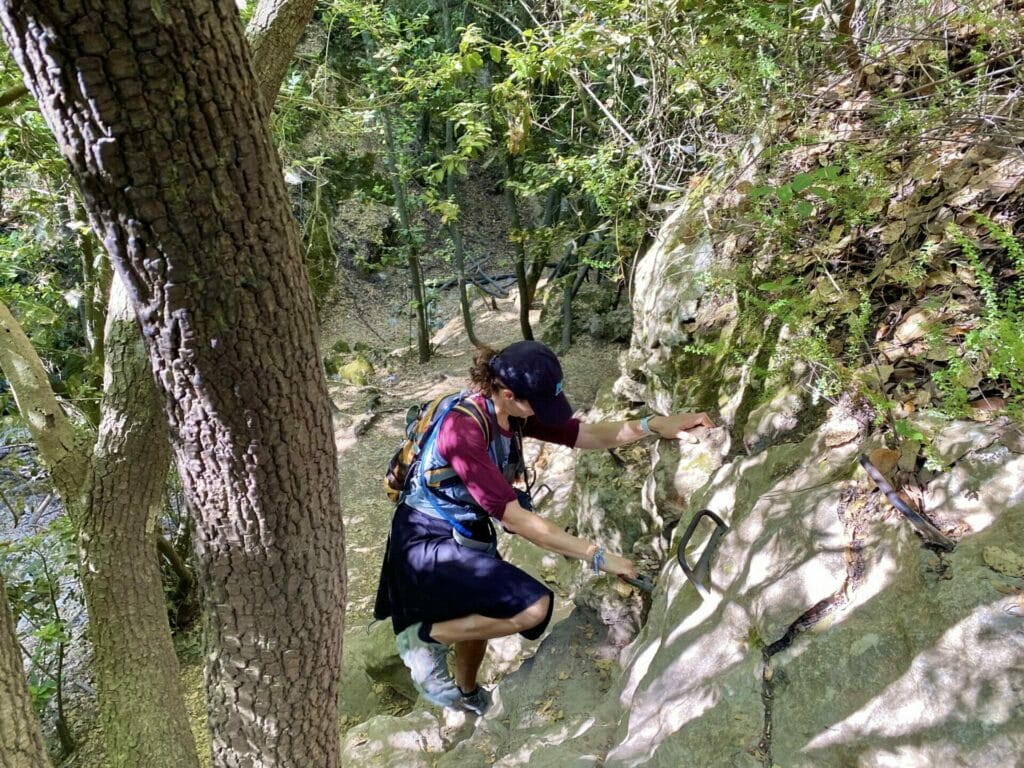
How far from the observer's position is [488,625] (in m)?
3.13

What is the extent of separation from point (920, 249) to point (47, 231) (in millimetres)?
6580

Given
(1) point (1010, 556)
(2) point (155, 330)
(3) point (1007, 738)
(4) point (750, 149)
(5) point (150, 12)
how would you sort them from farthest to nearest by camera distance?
1. (4) point (750, 149)
2. (1) point (1010, 556)
3. (3) point (1007, 738)
4. (2) point (155, 330)
5. (5) point (150, 12)

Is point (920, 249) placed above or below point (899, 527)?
above

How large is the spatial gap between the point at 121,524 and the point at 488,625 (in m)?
1.88

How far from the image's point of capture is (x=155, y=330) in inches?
52.6

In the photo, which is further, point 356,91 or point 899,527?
point 356,91

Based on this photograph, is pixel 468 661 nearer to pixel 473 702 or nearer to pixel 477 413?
pixel 473 702

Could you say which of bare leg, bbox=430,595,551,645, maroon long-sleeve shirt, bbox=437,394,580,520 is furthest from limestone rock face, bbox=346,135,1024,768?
maroon long-sleeve shirt, bbox=437,394,580,520

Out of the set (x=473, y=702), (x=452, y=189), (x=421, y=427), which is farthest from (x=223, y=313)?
(x=452, y=189)

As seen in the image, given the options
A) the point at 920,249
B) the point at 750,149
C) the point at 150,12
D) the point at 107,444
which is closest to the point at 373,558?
the point at 107,444

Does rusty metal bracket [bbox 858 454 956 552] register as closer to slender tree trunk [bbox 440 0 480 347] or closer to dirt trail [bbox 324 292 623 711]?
dirt trail [bbox 324 292 623 711]

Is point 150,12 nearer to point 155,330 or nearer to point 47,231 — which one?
point 155,330

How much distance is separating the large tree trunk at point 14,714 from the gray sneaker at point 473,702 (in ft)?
6.70

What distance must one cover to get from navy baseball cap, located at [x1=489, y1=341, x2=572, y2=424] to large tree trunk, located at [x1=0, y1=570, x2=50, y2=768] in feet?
6.33
